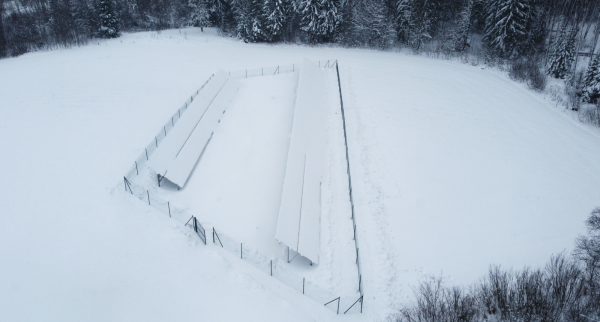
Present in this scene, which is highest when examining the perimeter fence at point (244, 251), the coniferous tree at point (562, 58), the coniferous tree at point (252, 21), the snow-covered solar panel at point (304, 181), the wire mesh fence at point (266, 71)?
the coniferous tree at point (252, 21)

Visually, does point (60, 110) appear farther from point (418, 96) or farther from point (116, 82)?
point (418, 96)

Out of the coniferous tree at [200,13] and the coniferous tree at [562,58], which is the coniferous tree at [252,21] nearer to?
the coniferous tree at [200,13]

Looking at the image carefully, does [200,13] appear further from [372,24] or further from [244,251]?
[244,251]

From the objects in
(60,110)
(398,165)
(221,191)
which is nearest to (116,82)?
(60,110)

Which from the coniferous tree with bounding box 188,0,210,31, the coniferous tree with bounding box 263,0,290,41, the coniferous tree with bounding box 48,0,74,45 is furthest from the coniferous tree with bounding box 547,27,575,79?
the coniferous tree with bounding box 48,0,74,45

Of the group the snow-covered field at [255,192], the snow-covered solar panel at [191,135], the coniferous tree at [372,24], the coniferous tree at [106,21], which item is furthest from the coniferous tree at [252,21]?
the snow-covered solar panel at [191,135]

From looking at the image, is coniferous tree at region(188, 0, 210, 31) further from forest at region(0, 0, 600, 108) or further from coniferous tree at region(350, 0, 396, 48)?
coniferous tree at region(350, 0, 396, 48)

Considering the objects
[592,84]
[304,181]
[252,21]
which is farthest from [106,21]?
[592,84]
